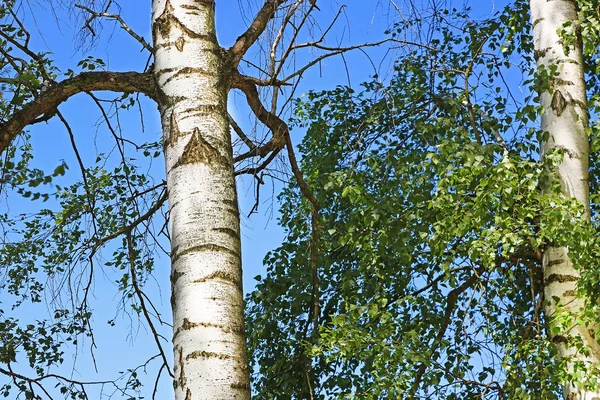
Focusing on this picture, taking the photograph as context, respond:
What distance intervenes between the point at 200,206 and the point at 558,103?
3.77 metres

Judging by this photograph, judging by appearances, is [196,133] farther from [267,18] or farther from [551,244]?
[551,244]

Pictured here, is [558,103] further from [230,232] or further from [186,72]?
[230,232]

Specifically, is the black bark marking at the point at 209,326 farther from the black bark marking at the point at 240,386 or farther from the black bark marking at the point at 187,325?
the black bark marking at the point at 240,386

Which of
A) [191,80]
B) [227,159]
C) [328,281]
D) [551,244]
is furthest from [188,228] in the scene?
[328,281]

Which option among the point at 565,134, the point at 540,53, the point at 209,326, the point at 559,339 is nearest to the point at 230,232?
the point at 209,326

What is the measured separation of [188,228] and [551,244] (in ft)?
11.4

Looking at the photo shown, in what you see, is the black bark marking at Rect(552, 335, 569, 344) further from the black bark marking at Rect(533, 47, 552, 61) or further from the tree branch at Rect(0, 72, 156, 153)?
the tree branch at Rect(0, 72, 156, 153)

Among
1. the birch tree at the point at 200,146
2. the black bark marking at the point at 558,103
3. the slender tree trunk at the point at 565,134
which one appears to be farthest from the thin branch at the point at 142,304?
the black bark marking at the point at 558,103

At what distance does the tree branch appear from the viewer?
327 centimetres

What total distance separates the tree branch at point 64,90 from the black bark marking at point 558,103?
352cm

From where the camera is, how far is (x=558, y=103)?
5676 mm

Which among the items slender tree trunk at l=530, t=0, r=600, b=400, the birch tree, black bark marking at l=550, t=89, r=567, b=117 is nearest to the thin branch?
the birch tree

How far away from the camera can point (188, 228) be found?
275 centimetres

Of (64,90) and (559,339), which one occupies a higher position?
(64,90)
